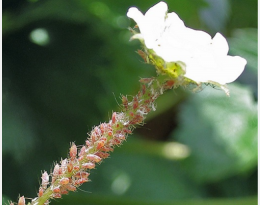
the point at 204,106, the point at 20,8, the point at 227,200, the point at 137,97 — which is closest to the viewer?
the point at 137,97

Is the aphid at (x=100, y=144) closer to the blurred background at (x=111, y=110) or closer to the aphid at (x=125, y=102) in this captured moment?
the aphid at (x=125, y=102)

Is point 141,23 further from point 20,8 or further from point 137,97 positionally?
point 20,8

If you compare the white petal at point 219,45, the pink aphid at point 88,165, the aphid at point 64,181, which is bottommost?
the aphid at point 64,181

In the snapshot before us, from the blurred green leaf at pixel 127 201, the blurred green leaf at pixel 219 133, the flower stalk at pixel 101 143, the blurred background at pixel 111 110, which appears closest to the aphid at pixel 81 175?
the flower stalk at pixel 101 143

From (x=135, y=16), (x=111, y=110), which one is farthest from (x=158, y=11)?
(x=111, y=110)

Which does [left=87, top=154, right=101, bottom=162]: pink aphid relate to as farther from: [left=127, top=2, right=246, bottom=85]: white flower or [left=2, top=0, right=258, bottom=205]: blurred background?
[left=2, top=0, right=258, bottom=205]: blurred background

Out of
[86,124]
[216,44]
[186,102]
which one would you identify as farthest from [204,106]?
[216,44]

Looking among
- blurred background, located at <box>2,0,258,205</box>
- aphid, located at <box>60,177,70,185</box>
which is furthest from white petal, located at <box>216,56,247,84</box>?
blurred background, located at <box>2,0,258,205</box>

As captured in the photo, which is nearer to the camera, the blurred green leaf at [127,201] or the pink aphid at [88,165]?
the pink aphid at [88,165]
